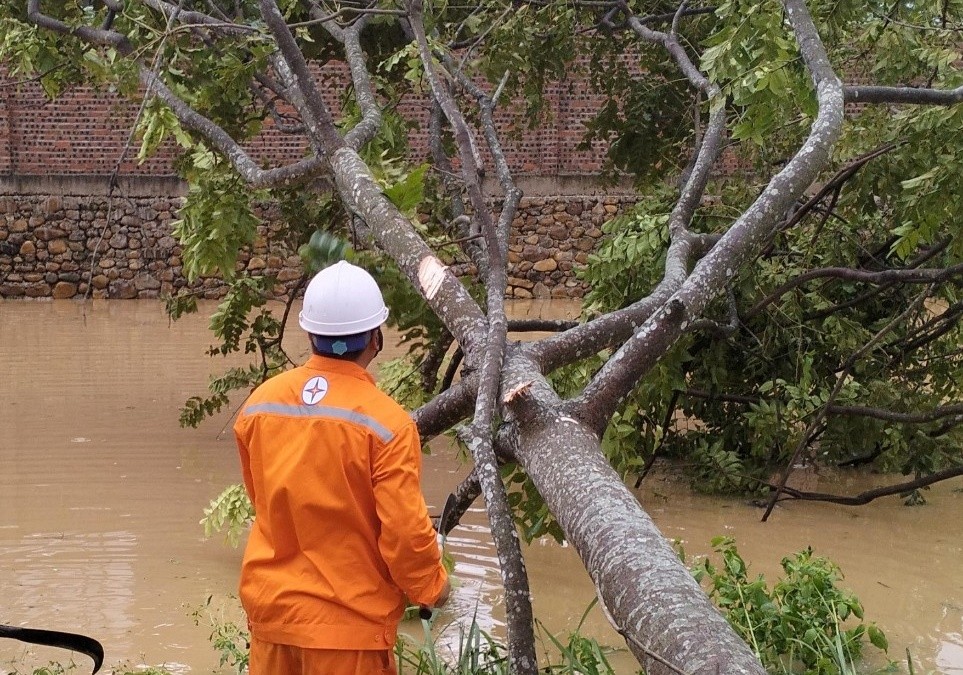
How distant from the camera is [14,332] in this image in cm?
1494

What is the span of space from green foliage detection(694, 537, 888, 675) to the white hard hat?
227cm

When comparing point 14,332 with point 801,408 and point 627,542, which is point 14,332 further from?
point 627,542

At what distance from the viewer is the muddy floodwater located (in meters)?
5.63

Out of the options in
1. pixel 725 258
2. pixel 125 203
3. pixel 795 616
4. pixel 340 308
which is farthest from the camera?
pixel 125 203

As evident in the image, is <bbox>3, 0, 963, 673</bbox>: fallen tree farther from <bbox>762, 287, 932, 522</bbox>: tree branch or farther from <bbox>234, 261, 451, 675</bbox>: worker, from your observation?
<bbox>234, 261, 451, 675</bbox>: worker

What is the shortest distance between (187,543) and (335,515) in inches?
165

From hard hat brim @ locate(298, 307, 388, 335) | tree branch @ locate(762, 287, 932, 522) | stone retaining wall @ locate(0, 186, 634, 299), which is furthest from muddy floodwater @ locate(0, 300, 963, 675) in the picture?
stone retaining wall @ locate(0, 186, 634, 299)

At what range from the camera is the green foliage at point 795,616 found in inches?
185

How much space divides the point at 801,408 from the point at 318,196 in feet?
13.6

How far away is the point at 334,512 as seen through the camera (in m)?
3.06

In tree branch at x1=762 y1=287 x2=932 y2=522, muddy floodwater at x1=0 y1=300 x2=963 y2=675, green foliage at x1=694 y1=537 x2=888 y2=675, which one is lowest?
muddy floodwater at x1=0 y1=300 x2=963 y2=675

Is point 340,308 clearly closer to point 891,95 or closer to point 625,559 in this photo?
point 625,559

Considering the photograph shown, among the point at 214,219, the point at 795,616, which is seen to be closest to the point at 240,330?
the point at 214,219

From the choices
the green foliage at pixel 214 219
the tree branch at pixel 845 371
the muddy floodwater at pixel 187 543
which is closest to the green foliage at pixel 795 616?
the muddy floodwater at pixel 187 543
